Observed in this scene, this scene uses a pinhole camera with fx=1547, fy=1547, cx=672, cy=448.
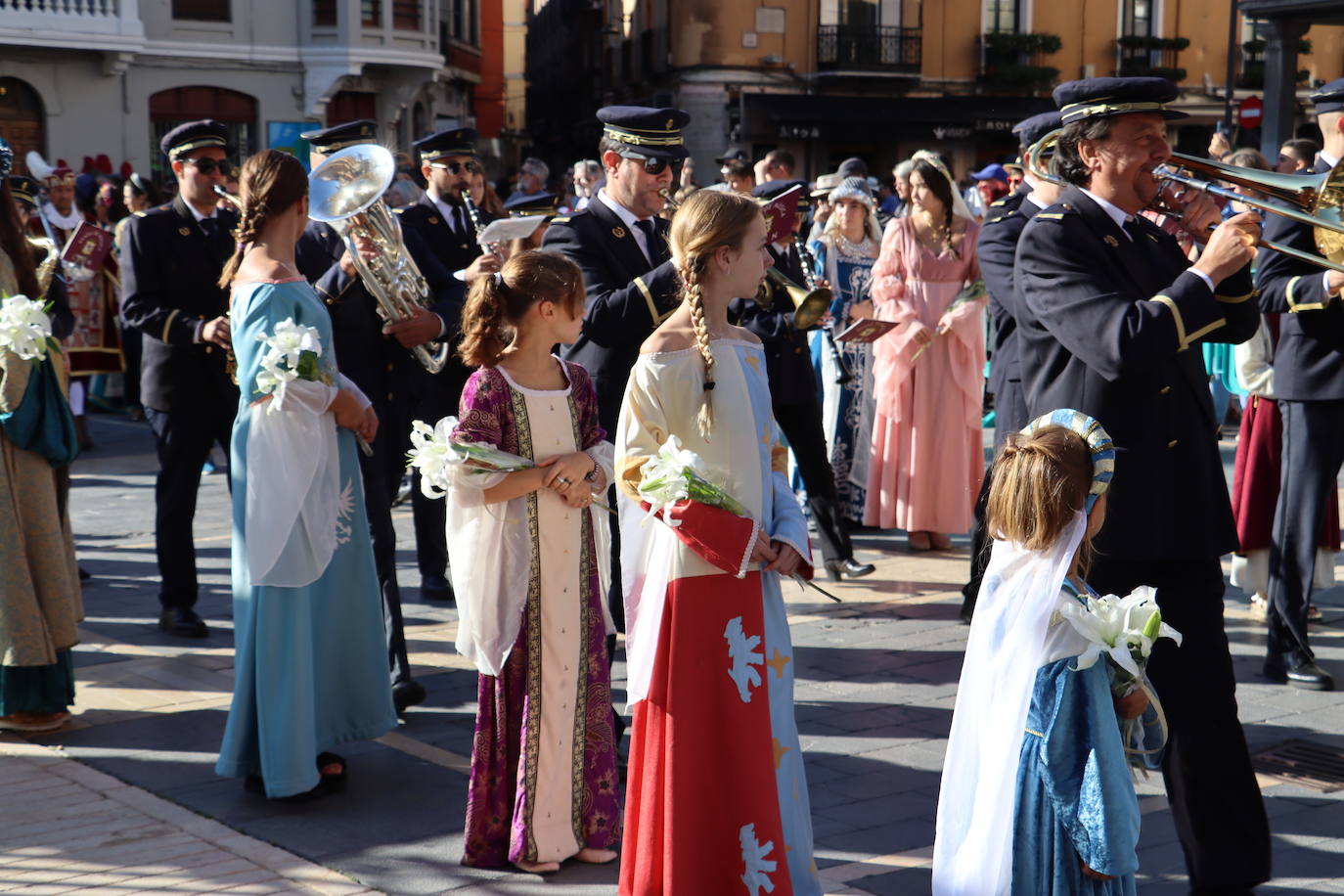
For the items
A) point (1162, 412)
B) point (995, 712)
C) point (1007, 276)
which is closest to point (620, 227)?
point (1007, 276)

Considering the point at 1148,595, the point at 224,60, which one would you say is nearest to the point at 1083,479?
the point at 1148,595

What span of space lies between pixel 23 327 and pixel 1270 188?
13.9 feet

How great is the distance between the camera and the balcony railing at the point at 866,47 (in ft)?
121

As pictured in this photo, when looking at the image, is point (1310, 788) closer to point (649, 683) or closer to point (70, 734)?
point (649, 683)

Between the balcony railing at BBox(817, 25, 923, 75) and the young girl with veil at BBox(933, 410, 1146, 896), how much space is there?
34937mm

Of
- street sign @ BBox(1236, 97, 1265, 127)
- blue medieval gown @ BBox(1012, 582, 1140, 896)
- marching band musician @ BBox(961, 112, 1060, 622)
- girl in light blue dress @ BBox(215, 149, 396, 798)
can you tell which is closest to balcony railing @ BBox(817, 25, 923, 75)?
street sign @ BBox(1236, 97, 1265, 127)

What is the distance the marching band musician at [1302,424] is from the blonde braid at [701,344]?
2.96 meters

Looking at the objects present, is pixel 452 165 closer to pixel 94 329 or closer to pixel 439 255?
pixel 439 255

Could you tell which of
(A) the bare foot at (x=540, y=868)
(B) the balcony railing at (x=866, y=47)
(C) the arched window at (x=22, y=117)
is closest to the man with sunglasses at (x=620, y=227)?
(A) the bare foot at (x=540, y=868)

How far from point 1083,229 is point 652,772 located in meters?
1.78

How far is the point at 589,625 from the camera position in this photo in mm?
4477

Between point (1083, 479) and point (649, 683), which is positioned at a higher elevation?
point (1083, 479)

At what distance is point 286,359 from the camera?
4.76 meters

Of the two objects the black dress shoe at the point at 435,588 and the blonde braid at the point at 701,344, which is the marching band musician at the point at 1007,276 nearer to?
the blonde braid at the point at 701,344
